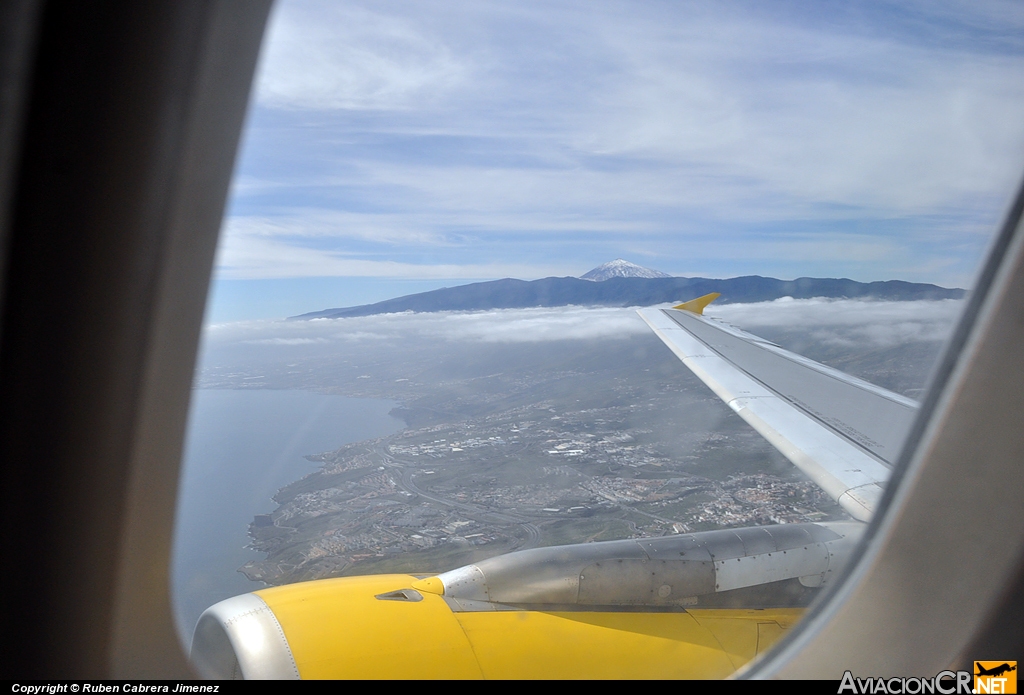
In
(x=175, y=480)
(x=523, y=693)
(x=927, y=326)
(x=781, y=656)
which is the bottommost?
(x=523, y=693)

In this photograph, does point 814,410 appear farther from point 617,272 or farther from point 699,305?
point 699,305

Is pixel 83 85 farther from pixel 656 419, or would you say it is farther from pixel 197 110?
pixel 656 419

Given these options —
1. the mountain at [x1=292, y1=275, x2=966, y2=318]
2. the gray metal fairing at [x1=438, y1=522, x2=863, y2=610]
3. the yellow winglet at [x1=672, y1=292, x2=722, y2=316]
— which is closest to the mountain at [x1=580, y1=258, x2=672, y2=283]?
the mountain at [x1=292, y1=275, x2=966, y2=318]

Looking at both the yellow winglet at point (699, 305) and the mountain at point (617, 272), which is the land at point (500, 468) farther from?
the yellow winglet at point (699, 305)

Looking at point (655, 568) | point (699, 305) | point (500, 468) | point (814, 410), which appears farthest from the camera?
point (699, 305)

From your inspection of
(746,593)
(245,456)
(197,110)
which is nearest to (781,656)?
(746,593)

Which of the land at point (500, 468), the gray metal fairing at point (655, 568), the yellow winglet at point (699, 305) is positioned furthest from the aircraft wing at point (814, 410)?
the yellow winglet at point (699, 305)

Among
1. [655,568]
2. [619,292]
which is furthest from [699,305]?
[655,568]
